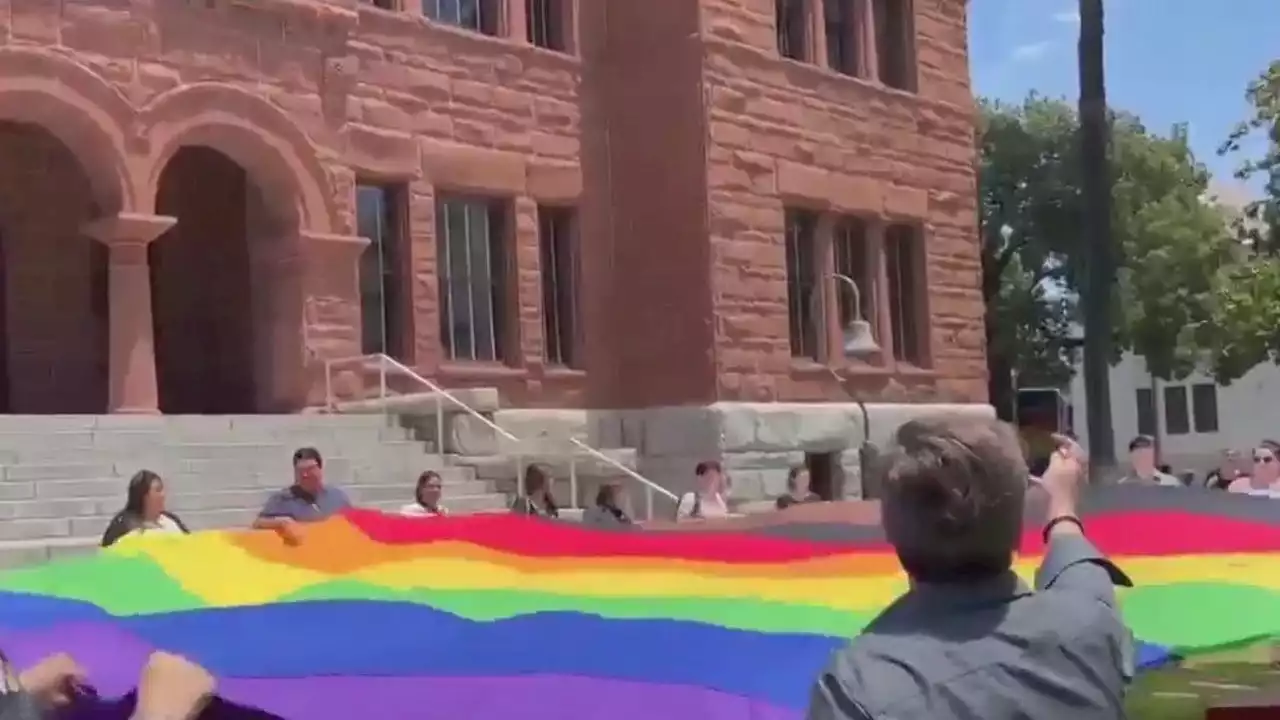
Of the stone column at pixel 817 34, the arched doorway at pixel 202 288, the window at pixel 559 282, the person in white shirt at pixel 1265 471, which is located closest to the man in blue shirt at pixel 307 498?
the person in white shirt at pixel 1265 471

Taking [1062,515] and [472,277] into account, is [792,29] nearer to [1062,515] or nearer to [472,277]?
[472,277]

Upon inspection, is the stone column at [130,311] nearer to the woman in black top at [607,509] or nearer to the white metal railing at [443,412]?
the white metal railing at [443,412]

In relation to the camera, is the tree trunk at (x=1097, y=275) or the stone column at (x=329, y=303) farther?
the stone column at (x=329, y=303)

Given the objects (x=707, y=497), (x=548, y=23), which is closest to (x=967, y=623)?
(x=707, y=497)

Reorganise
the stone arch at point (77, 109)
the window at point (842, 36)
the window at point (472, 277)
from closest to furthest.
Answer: the stone arch at point (77, 109) → the window at point (472, 277) → the window at point (842, 36)

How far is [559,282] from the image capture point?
1834 cm

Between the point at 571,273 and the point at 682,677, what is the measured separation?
591 inches

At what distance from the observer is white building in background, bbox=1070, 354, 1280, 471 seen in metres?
47.5

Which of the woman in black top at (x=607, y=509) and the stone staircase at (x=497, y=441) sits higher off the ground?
the stone staircase at (x=497, y=441)

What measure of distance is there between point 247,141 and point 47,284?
10.0ft

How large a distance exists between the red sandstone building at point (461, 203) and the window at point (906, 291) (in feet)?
0.90

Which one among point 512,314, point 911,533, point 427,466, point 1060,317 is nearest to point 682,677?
point 911,533

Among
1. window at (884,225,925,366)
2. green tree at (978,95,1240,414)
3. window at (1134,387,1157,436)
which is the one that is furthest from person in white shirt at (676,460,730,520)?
window at (1134,387,1157,436)

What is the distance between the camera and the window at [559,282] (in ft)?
59.7
